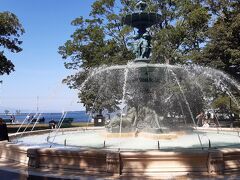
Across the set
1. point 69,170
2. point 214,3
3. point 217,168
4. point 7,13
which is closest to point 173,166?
point 217,168

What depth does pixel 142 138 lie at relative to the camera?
15375 millimetres

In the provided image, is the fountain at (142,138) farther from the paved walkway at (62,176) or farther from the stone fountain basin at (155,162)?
the paved walkway at (62,176)

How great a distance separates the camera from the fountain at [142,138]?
880 cm

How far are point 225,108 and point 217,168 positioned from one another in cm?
3268

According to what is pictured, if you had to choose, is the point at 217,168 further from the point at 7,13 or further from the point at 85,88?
the point at 85,88

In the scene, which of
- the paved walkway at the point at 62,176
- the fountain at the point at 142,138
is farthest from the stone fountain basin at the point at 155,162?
Answer: the paved walkway at the point at 62,176

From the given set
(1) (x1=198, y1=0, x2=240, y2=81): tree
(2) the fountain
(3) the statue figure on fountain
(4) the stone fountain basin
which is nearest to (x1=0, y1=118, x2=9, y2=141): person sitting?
(2) the fountain

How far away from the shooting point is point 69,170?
912cm

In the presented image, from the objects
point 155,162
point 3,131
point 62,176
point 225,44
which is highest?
point 225,44

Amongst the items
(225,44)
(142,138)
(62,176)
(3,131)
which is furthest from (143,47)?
(225,44)

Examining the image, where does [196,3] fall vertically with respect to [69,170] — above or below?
above

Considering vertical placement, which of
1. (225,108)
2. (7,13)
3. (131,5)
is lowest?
(225,108)

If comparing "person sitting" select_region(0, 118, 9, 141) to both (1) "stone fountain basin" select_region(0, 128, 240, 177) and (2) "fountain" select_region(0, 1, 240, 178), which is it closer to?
(2) "fountain" select_region(0, 1, 240, 178)

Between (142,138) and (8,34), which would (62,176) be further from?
(8,34)
